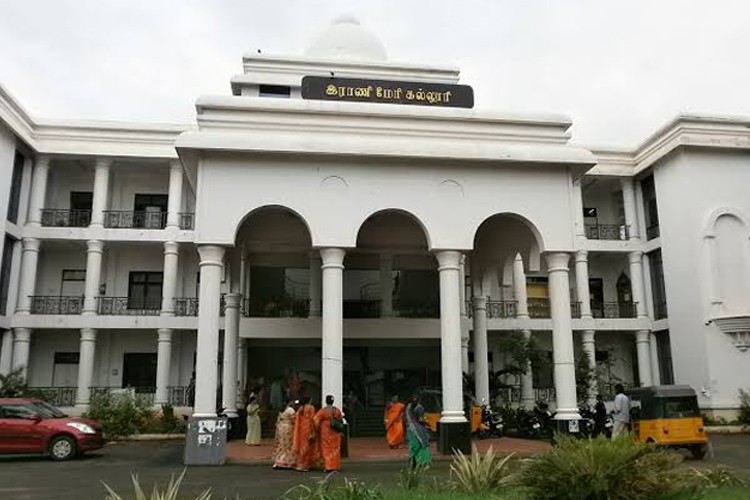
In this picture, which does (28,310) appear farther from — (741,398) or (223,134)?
(741,398)

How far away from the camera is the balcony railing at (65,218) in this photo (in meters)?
27.8

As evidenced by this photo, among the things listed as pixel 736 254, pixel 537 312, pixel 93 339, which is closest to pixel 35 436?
pixel 93 339

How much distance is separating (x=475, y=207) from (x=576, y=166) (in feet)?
8.73

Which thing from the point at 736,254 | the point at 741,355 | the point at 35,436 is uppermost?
the point at 736,254

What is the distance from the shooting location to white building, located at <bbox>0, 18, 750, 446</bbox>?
50.6ft

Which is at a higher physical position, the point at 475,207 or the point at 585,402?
the point at 475,207

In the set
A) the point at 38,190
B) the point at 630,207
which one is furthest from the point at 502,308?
the point at 38,190

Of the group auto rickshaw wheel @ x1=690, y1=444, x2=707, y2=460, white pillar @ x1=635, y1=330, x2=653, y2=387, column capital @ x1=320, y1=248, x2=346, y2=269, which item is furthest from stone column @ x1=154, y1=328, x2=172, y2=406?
white pillar @ x1=635, y1=330, x2=653, y2=387

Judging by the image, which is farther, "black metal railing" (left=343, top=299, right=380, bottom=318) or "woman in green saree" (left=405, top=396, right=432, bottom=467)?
"black metal railing" (left=343, top=299, right=380, bottom=318)

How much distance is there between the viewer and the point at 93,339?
2627cm

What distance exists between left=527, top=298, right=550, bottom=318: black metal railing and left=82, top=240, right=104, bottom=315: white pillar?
18.0 meters

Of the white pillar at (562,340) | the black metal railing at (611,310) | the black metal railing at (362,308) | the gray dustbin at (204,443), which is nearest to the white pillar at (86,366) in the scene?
the black metal railing at (362,308)

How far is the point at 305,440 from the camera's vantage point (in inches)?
522

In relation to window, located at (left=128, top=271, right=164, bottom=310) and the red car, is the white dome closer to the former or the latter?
window, located at (left=128, top=271, right=164, bottom=310)
